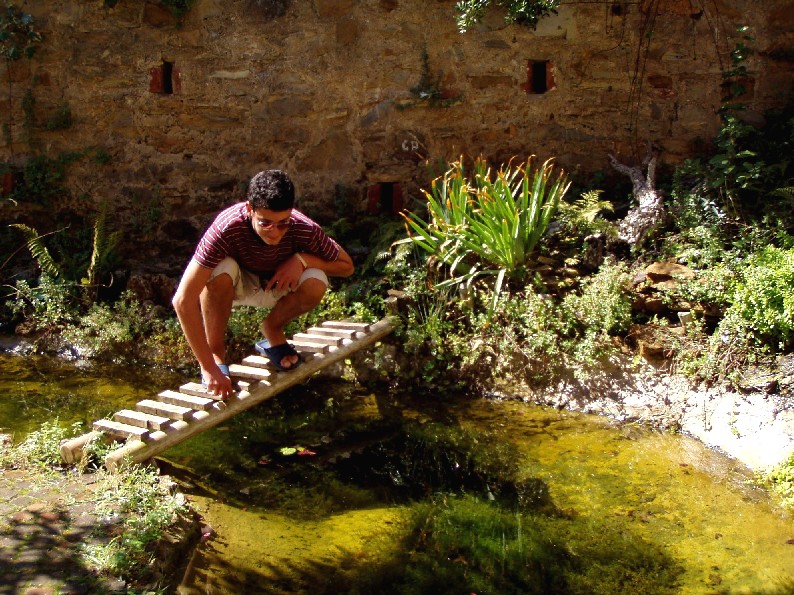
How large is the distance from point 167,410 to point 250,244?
2.89 ft

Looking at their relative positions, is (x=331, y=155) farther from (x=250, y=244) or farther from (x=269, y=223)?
(x=269, y=223)

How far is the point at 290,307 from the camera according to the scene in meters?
4.16

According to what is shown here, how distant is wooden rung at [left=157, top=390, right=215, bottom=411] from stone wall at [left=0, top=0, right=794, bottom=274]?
2.87m

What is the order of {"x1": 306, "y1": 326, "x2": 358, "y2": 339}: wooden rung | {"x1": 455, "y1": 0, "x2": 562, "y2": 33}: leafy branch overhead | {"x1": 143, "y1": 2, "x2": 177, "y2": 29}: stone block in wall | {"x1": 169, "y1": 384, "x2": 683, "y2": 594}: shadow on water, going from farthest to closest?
{"x1": 143, "y1": 2, "x2": 177, "y2": 29}: stone block in wall
{"x1": 455, "y1": 0, "x2": 562, "y2": 33}: leafy branch overhead
{"x1": 306, "y1": 326, "x2": 358, "y2": 339}: wooden rung
{"x1": 169, "y1": 384, "x2": 683, "y2": 594}: shadow on water

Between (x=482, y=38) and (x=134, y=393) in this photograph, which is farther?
(x=482, y=38)

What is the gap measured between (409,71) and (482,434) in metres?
3.29

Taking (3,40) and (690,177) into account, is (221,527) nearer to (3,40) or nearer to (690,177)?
(690,177)

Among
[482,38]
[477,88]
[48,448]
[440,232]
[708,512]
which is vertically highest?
[482,38]

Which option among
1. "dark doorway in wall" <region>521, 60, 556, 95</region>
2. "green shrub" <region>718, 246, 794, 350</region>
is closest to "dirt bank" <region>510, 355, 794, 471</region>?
"green shrub" <region>718, 246, 794, 350</region>

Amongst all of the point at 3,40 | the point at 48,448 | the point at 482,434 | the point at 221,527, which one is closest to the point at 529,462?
the point at 482,434

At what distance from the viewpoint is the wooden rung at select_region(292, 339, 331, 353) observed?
14.5 ft

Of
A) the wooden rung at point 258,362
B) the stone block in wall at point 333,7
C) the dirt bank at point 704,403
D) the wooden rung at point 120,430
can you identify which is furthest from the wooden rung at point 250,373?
A: the stone block in wall at point 333,7

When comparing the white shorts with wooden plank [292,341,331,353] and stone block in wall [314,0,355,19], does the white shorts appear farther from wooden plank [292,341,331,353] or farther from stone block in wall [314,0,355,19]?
stone block in wall [314,0,355,19]

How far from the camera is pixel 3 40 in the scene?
255 inches
